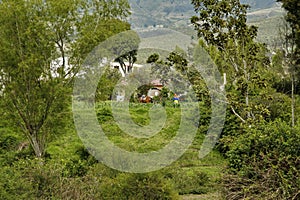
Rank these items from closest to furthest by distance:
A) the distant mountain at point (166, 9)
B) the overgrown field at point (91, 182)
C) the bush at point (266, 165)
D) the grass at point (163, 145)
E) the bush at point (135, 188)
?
the bush at point (266, 165) < the overgrown field at point (91, 182) < the bush at point (135, 188) < the grass at point (163, 145) < the distant mountain at point (166, 9)

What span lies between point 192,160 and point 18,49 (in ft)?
23.1

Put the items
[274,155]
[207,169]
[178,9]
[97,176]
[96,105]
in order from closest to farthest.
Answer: [274,155]
[97,176]
[207,169]
[96,105]
[178,9]

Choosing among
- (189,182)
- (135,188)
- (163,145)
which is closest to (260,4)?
(163,145)

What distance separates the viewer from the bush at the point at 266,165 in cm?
711

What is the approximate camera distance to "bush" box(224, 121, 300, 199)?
7109 millimetres

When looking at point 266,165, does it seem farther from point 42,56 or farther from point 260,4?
point 260,4

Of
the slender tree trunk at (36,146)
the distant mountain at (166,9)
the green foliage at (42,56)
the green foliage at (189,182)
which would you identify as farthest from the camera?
the distant mountain at (166,9)

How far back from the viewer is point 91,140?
630 inches

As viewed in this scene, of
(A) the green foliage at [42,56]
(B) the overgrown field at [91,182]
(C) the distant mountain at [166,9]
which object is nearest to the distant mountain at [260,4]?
(C) the distant mountain at [166,9]

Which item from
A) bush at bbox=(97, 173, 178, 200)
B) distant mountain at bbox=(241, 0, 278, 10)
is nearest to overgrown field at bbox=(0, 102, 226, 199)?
bush at bbox=(97, 173, 178, 200)

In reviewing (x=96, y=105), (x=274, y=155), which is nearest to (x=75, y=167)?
(x=274, y=155)

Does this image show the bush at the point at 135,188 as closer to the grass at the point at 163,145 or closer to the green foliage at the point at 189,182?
the grass at the point at 163,145

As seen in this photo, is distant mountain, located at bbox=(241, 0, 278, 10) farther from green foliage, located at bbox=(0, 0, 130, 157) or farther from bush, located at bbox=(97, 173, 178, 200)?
bush, located at bbox=(97, 173, 178, 200)

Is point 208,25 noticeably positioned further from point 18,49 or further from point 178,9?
point 178,9
